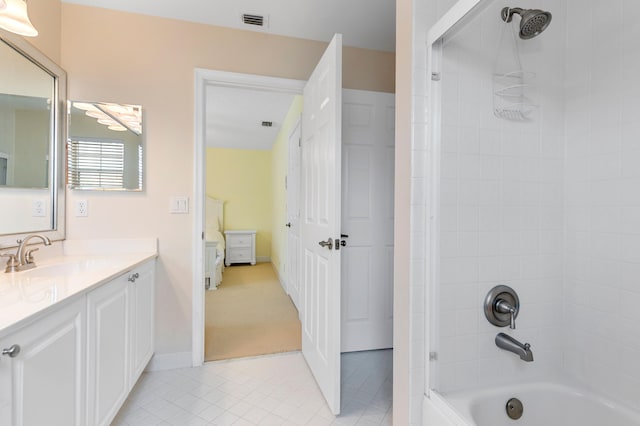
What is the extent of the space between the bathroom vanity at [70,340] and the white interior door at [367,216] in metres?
1.45

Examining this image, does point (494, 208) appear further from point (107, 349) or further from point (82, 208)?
point (82, 208)

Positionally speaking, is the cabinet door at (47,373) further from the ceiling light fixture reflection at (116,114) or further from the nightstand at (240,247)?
the nightstand at (240,247)

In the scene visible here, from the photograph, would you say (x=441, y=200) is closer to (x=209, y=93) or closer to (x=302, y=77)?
(x=302, y=77)

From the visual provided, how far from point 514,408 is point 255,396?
4.43ft

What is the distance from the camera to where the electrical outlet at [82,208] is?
6.42ft

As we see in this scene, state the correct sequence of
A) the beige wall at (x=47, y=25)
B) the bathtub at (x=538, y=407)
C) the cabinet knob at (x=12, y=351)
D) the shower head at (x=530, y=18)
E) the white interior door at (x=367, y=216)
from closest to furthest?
the cabinet knob at (x=12, y=351), the bathtub at (x=538, y=407), the shower head at (x=530, y=18), the beige wall at (x=47, y=25), the white interior door at (x=367, y=216)

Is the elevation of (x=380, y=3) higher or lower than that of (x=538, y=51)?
higher

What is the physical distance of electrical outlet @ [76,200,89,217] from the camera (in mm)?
1956

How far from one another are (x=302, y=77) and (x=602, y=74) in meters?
1.76

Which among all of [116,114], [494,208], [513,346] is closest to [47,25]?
[116,114]

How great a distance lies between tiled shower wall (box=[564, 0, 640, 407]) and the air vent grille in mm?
1765

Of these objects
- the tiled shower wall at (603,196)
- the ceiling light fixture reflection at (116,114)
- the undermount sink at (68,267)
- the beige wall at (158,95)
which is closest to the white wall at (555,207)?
the tiled shower wall at (603,196)

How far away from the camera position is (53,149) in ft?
6.06

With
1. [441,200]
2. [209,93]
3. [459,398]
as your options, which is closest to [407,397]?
[459,398]
